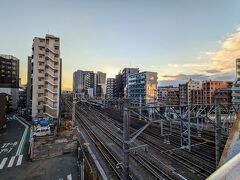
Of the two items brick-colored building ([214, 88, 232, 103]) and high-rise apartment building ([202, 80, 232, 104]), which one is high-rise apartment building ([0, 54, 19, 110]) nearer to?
brick-colored building ([214, 88, 232, 103])

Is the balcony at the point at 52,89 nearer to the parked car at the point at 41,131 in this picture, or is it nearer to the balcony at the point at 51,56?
the balcony at the point at 51,56

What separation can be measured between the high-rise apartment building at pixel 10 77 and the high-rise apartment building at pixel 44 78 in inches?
1037

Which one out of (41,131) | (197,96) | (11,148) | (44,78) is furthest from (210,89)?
(11,148)

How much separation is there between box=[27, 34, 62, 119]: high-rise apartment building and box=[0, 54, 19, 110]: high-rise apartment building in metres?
26.3

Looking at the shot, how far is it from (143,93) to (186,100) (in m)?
23.5

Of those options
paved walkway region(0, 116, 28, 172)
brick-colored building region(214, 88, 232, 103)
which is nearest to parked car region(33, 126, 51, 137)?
paved walkway region(0, 116, 28, 172)

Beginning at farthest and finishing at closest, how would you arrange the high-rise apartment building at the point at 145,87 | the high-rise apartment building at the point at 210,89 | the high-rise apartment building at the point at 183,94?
1. the high-rise apartment building at the point at 183,94
2. the high-rise apartment building at the point at 210,89
3. the high-rise apartment building at the point at 145,87

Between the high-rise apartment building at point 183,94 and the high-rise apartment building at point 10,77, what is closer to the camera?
the high-rise apartment building at point 10,77

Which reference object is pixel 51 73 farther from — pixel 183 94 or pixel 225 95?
pixel 183 94

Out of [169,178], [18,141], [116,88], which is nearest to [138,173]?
[169,178]

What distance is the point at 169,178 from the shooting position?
13.3 meters

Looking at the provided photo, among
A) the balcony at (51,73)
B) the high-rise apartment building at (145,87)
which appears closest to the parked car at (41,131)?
the balcony at (51,73)

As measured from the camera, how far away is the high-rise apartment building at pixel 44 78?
42.6 m

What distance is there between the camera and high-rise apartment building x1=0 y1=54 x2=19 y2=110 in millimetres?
63816
